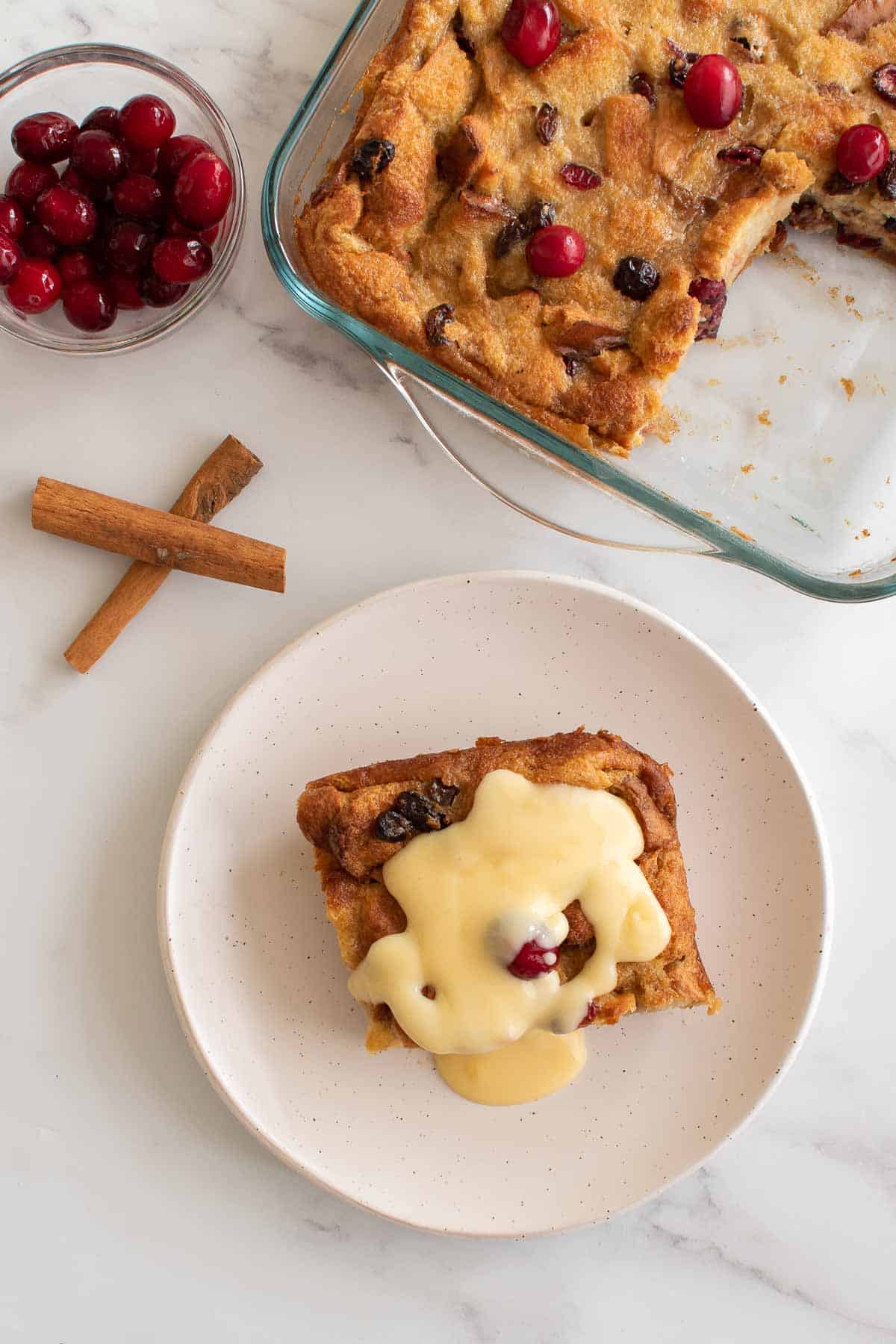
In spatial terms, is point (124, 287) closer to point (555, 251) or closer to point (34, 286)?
point (34, 286)

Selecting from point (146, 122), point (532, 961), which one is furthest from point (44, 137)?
point (532, 961)

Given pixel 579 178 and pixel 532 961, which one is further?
pixel 579 178

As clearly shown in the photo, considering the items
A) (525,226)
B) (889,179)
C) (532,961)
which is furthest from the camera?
(889,179)

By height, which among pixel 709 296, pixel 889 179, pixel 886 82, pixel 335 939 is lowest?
pixel 335 939

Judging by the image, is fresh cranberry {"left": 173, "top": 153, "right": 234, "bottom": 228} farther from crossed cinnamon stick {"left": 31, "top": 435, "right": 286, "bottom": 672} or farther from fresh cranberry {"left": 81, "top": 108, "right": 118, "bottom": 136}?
crossed cinnamon stick {"left": 31, "top": 435, "right": 286, "bottom": 672}

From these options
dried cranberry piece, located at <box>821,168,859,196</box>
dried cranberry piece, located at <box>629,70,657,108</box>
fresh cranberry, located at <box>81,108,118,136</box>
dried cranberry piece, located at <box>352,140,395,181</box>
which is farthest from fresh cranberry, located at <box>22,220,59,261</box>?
dried cranberry piece, located at <box>821,168,859,196</box>

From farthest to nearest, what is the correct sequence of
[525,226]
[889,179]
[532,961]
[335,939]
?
[335,939] → [889,179] → [525,226] → [532,961]

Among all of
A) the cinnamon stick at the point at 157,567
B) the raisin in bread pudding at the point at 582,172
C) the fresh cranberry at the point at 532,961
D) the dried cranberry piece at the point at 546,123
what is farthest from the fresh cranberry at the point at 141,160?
the fresh cranberry at the point at 532,961
